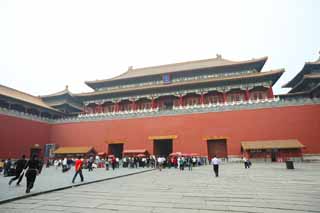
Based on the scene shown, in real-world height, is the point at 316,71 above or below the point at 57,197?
above

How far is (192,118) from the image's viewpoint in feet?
68.4

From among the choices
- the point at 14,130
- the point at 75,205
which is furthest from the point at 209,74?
the point at 75,205

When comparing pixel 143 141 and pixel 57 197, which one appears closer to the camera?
pixel 57 197

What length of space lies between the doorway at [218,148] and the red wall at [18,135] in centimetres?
1778

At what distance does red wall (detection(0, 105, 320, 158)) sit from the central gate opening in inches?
25.5

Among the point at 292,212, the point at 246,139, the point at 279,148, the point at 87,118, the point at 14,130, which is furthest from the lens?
the point at 87,118

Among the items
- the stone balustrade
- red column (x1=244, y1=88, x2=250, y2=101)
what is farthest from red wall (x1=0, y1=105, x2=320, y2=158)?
red column (x1=244, y1=88, x2=250, y2=101)

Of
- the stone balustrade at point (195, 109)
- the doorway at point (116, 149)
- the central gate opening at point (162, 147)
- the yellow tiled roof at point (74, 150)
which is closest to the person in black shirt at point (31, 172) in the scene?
the central gate opening at point (162, 147)

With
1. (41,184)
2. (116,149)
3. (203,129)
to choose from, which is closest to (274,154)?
(203,129)

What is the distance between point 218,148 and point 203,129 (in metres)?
2.18

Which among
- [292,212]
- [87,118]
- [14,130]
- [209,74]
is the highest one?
[209,74]

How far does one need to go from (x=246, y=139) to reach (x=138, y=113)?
10.7 metres

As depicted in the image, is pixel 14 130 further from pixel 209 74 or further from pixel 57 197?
pixel 209 74

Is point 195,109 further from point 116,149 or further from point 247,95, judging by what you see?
Result: point 116,149
